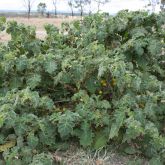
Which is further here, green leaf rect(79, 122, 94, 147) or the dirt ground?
the dirt ground

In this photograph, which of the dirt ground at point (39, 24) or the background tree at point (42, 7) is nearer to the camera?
the dirt ground at point (39, 24)

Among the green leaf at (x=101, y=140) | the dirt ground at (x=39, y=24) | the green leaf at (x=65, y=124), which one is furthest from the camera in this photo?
the dirt ground at (x=39, y=24)

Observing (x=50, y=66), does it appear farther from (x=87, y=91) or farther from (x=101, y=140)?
(x=101, y=140)

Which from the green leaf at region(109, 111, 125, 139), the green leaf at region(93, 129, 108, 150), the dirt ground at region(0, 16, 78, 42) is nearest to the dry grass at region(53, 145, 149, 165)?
the green leaf at region(93, 129, 108, 150)

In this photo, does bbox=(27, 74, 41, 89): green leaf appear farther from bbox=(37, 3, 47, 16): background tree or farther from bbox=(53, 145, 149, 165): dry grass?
bbox=(37, 3, 47, 16): background tree

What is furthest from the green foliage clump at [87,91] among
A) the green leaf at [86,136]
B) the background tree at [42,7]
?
the background tree at [42,7]

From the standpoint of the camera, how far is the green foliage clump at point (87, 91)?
278cm

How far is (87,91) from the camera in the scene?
321 cm

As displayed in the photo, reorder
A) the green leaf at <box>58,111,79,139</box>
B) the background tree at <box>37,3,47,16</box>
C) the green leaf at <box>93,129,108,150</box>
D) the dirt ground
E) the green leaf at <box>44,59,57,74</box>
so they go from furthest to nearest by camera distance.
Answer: the background tree at <box>37,3,47,16</box> → the dirt ground → the green leaf at <box>44,59,57,74</box> → the green leaf at <box>93,129,108,150</box> → the green leaf at <box>58,111,79,139</box>

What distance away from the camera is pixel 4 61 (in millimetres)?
3172

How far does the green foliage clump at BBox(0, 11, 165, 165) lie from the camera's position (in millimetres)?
2783

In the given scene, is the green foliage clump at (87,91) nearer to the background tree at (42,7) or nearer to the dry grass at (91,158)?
the dry grass at (91,158)

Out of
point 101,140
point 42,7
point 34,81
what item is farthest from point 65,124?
point 42,7

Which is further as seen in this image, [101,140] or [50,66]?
[50,66]
